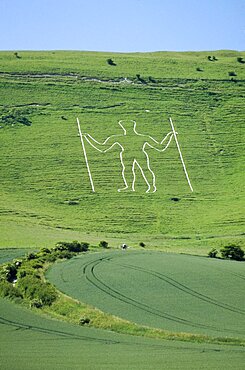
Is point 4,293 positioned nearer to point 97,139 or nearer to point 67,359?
point 67,359

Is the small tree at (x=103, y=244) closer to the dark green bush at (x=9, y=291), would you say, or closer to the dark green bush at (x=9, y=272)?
the dark green bush at (x=9, y=272)

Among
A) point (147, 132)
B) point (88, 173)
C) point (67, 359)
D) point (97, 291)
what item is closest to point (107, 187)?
point (88, 173)

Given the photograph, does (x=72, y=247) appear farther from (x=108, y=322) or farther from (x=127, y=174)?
(x=127, y=174)

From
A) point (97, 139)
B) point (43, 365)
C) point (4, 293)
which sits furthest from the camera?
point (97, 139)

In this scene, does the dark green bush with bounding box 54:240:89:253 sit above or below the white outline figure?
below

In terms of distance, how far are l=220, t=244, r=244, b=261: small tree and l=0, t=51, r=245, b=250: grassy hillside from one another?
7325 mm

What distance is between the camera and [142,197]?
74562 millimetres

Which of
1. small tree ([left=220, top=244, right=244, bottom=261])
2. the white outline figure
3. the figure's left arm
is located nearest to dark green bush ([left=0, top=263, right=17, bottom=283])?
small tree ([left=220, top=244, right=244, bottom=261])

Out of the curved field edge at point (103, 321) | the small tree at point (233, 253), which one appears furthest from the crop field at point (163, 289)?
the small tree at point (233, 253)

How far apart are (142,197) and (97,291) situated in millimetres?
41592

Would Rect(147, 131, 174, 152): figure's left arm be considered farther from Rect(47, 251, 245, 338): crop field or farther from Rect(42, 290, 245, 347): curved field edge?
Rect(42, 290, 245, 347): curved field edge

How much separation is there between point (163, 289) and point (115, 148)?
5388cm

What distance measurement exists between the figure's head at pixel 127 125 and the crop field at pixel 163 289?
47.2 meters

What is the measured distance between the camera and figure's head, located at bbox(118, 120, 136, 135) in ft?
303
